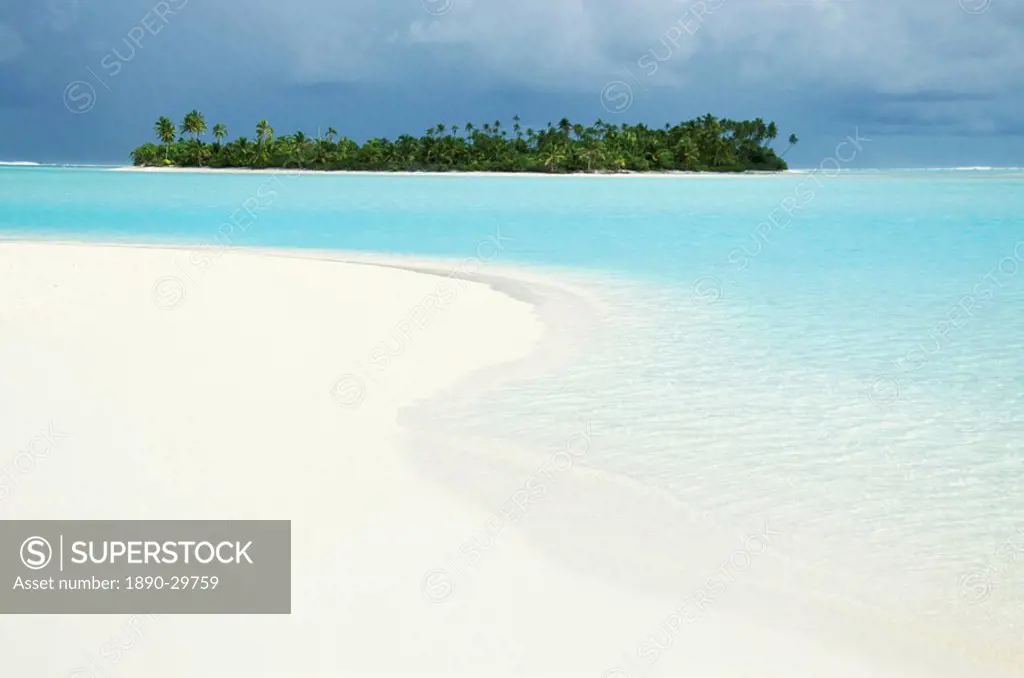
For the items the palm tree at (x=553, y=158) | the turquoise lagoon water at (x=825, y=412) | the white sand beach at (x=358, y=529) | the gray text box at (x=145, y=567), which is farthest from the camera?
the palm tree at (x=553, y=158)

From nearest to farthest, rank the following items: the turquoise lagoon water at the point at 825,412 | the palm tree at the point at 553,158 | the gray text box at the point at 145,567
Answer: the gray text box at the point at 145,567, the turquoise lagoon water at the point at 825,412, the palm tree at the point at 553,158

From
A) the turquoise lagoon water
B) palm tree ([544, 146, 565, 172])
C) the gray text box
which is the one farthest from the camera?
palm tree ([544, 146, 565, 172])

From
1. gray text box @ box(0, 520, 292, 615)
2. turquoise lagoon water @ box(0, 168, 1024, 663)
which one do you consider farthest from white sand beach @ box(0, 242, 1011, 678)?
turquoise lagoon water @ box(0, 168, 1024, 663)

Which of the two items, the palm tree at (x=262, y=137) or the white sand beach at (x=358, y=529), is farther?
the palm tree at (x=262, y=137)

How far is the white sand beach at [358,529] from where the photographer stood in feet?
10.4

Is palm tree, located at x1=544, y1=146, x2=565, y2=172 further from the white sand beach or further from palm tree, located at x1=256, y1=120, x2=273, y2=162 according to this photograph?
the white sand beach

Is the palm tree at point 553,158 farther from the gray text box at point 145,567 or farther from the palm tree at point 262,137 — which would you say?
the gray text box at point 145,567

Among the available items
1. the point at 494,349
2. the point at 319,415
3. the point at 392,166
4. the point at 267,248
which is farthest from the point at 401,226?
the point at 392,166

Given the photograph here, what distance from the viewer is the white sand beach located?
3182mm

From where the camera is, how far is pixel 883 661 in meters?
3.25

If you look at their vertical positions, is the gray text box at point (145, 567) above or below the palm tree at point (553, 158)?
below

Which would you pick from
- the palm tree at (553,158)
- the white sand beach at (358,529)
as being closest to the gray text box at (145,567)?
the white sand beach at (358,529)

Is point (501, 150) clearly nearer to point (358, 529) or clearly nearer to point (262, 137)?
point (262, 137)

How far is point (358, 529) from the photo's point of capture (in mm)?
4039
